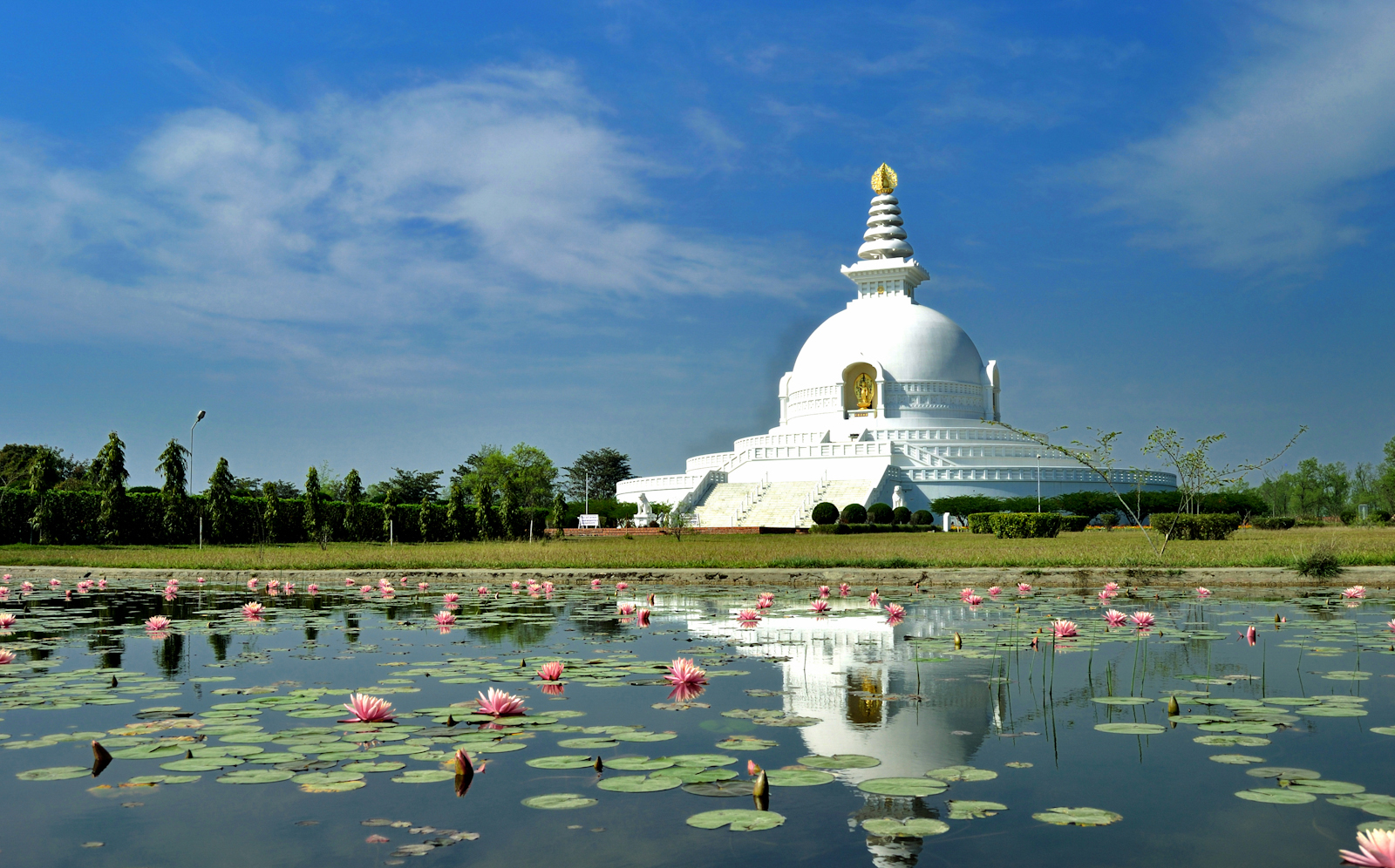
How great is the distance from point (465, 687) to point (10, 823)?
9.65 ft

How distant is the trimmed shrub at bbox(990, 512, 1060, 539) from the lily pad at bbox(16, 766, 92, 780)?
1145 inches

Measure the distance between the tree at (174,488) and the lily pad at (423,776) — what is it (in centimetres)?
3381

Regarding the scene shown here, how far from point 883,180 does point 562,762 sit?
69117 mm

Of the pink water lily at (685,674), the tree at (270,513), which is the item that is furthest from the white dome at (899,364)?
the pink water lily at (685,674)

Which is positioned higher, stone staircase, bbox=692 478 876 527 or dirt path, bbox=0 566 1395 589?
stone staircase, bbox=692 478 876 527

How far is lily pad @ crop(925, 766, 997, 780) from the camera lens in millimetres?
4074

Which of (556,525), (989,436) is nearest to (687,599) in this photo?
(556,525)

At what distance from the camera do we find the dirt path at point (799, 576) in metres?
13.6

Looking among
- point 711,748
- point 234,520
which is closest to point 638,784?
point 711,748

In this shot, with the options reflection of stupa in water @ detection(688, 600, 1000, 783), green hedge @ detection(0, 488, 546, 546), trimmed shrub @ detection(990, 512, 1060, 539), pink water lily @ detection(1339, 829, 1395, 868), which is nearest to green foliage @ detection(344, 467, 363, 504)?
green hedge @ detection(0, 488, 546, 546)

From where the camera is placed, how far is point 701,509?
165ft

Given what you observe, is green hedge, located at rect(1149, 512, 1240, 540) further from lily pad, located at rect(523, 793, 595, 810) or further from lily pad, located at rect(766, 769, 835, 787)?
lily pad, located at rect(523, 793, 595, 810)

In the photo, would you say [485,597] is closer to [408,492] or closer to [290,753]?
[290,753]

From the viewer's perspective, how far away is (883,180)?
69625 mm
